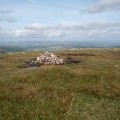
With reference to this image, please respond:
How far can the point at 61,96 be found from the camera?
95.7 feet

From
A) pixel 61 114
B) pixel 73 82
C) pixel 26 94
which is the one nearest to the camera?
pixel 61 114

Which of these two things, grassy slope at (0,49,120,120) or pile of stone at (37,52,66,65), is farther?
pile of stone at (37,52,66,65)

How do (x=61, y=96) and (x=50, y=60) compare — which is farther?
(x=50, y=60)

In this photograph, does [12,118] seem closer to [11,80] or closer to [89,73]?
[11,80]

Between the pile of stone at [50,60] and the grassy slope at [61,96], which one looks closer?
the grassy slope at [61,96]

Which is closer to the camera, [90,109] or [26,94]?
[90,109]

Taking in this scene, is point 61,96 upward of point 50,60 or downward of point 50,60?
downward

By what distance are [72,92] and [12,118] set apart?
1023cm

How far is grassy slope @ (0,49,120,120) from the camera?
2398cm

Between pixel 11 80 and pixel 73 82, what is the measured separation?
350 inches

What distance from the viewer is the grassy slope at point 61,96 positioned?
78.7 ft

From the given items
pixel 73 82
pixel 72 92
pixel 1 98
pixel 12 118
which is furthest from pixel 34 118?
pixel 73 82

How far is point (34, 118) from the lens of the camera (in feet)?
74.2

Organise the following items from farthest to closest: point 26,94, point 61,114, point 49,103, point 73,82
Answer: point 73,82 < point 26,94 < point 49,103 < point 61,114
